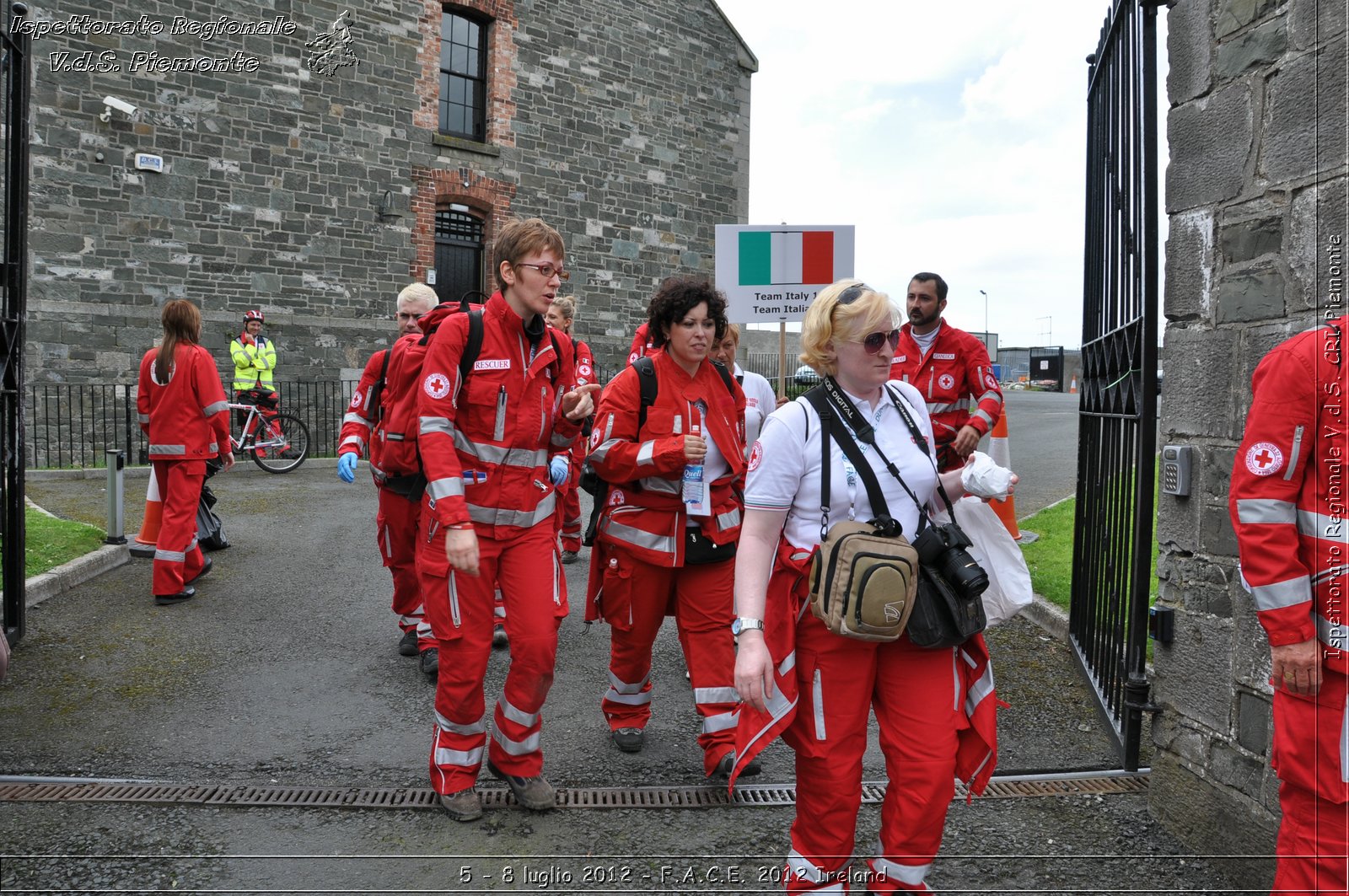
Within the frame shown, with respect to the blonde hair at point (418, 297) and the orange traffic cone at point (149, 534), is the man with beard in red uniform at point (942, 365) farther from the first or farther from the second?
the orange traffic cone at point (149, 534)

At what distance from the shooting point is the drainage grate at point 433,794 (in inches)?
153

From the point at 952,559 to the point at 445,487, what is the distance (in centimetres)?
186

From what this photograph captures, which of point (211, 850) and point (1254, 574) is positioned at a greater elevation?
point (1254, 574)

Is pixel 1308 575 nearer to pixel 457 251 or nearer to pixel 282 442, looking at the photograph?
pixel 282 442

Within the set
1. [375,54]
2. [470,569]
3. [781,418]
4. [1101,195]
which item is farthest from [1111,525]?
[375,54]

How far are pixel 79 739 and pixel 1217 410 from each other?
5044 mm

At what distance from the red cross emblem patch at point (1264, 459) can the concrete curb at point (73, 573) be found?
679 cm

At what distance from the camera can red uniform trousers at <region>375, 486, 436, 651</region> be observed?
5.68 meters

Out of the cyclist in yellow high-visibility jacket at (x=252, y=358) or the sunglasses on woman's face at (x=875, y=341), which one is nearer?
the sunglasses on woman's face at (x=875, y=341)

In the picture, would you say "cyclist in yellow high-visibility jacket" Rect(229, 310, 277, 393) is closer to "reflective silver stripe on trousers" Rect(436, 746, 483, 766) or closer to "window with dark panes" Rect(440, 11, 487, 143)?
"window with dark panes" Rect(440, 11, 487, 143)

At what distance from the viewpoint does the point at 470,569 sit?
3.52m

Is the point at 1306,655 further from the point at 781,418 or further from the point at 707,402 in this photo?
the point at 707,402

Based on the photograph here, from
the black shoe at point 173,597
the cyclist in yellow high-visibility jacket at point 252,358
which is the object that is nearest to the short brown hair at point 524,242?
the black shoe at point 173,597

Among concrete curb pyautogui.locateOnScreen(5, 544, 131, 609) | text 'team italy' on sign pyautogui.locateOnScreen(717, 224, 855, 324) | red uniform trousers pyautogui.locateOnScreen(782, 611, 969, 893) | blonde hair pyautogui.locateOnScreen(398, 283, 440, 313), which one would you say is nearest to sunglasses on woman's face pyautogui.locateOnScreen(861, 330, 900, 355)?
red uniform trousers pyautogui.locateOnScreen(782, 611, 969, 893)
